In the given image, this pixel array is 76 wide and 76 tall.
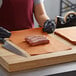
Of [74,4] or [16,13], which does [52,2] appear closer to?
[74,4]

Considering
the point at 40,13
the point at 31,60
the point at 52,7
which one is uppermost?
the point at 40,13

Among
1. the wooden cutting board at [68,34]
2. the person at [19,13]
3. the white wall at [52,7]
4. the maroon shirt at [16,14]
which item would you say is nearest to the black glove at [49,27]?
the wooden cutting board at [68,34]

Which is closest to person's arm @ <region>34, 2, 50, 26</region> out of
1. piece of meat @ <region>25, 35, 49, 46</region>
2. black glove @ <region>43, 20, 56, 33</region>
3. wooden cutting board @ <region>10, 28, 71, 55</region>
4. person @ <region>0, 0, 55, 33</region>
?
person @ <region>0, 0, 55, 33</region>

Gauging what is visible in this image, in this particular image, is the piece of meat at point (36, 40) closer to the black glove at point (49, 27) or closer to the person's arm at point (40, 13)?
the black glove at point (49, 27)

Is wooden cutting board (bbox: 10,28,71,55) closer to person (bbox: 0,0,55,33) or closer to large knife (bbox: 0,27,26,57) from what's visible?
large knife (bbox: 0,27,26,57)

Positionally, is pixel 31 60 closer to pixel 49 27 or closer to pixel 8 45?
pixel 8 45

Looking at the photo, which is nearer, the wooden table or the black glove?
the wooden table

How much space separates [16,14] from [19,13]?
2 centimetres

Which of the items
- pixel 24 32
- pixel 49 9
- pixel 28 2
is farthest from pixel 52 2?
pixel 24 32

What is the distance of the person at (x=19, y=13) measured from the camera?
174cm

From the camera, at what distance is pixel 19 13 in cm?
176

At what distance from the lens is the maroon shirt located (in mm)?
1735

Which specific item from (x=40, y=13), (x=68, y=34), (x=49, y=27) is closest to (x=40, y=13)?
(x=40, y=13)

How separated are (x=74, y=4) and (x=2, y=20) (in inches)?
91.3
